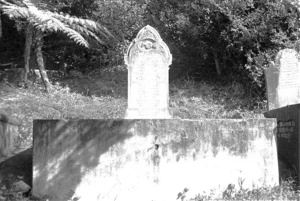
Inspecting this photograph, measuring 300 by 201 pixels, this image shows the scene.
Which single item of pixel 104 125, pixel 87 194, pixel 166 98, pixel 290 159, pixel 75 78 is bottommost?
pixel 87 194

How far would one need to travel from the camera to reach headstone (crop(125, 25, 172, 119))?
364 inches

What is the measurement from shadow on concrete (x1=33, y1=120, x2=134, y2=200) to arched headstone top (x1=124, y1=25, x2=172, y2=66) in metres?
3.96

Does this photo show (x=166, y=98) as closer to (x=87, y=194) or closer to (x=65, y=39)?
(x=87, y=194)

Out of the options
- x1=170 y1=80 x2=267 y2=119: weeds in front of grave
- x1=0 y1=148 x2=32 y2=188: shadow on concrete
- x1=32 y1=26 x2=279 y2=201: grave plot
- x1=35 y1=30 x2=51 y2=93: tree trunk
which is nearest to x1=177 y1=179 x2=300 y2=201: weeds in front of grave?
x1=32 y1=26 x2=279 y2=201: grave plot

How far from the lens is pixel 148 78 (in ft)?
30.8

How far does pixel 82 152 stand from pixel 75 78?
1048 centimetres

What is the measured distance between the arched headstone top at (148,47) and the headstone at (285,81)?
288 cm

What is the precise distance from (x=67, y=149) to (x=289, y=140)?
375 cm

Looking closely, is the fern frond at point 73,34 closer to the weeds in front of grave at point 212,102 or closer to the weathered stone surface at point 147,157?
the weathered stone surface at point 147,157

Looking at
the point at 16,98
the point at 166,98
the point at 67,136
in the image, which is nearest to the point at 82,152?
the point at 67,136

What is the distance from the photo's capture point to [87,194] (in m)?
5.71

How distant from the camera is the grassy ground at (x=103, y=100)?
454 inches

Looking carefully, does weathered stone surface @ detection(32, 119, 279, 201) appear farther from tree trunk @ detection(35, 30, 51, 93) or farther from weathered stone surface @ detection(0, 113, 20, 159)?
tree trunk @ detection(35, 30, 51, 93)

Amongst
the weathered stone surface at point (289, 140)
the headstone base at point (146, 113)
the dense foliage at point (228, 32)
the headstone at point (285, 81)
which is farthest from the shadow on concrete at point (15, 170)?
the dense foliage at point (228, 32)
